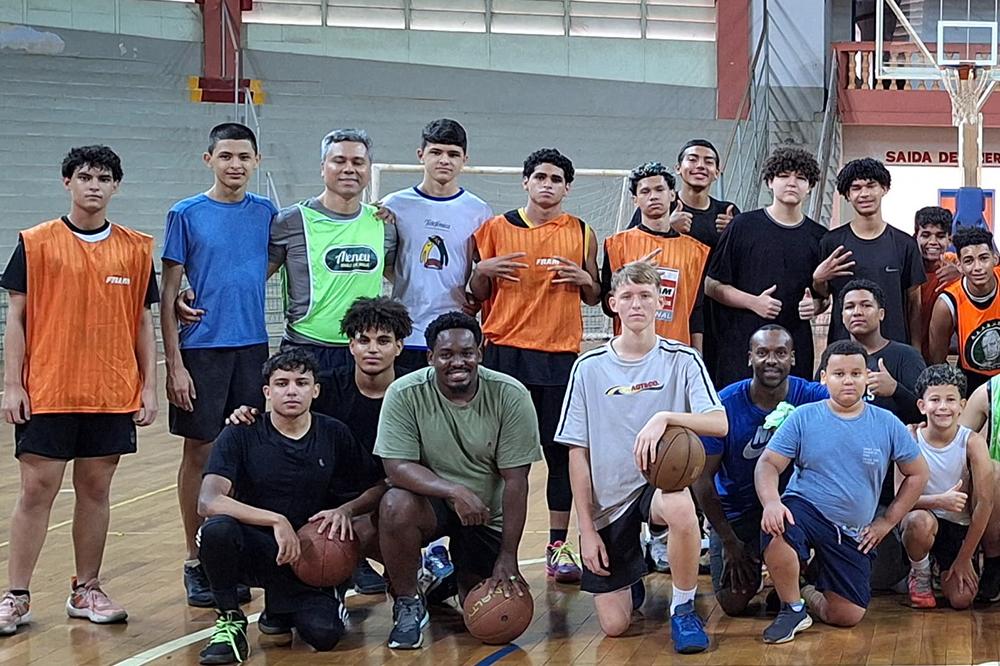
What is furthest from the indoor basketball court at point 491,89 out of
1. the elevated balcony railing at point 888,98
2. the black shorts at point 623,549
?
the black shorts at point 623,549

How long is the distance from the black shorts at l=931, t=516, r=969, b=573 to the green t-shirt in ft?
5.15

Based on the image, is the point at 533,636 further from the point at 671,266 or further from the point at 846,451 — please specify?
the point at 671,266

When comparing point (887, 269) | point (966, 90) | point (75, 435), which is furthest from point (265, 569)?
point (966, 90)

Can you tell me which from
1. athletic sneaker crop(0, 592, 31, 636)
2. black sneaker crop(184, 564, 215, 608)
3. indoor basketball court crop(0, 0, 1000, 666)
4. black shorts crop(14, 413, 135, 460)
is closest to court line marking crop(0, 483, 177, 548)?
black sneaker crop(184, 564, 215, 608)

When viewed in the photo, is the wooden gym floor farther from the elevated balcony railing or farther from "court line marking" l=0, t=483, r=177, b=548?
the elevated balcony railing

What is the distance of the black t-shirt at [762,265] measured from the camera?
5289 millimetres

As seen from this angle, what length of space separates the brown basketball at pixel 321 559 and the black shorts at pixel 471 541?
0.33m

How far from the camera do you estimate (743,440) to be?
4.71m

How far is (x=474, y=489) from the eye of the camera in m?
4.46

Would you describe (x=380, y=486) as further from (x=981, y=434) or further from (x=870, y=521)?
(x=981, y=434)

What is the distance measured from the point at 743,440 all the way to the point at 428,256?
4.79 ft

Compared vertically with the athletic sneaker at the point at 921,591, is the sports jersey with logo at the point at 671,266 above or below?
above

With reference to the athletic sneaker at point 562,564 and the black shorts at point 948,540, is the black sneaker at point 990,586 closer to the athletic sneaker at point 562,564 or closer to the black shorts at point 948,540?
the black shorts at point 948,540

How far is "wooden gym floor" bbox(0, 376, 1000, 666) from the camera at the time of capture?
4.14 metres
